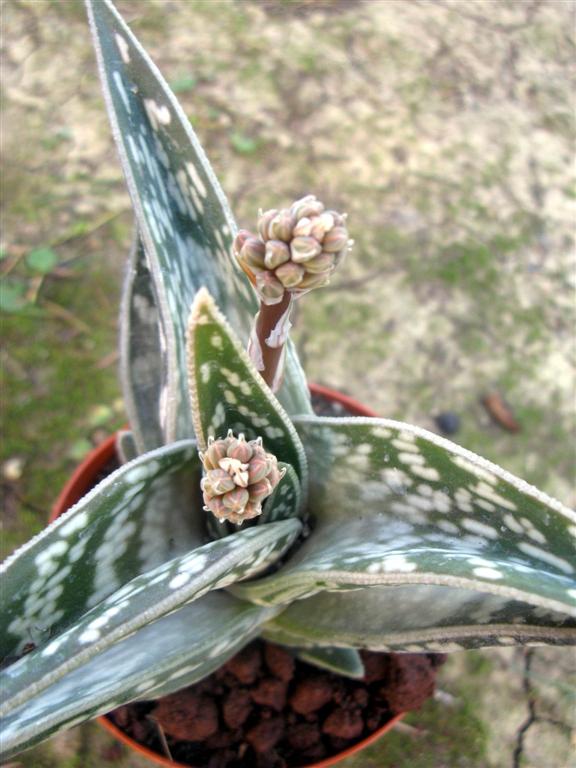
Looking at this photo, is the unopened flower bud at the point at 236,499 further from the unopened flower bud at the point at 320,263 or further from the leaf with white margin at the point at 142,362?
the leaf with white margin at the point at 142,362

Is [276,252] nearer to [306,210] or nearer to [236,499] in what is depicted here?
[306,210]

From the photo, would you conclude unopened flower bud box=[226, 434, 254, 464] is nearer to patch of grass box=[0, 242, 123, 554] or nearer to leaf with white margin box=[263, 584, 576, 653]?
leaf with white margin box=[263, 584, 576, 653]

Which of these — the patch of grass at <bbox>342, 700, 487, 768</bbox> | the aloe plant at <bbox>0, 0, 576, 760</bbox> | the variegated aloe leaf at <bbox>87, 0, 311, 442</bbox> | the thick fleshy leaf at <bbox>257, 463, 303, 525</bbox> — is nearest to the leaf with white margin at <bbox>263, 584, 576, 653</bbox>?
the aloe plant at <bbox>0, 0, 576, 760</bbox>

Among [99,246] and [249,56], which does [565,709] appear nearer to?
[99,246]

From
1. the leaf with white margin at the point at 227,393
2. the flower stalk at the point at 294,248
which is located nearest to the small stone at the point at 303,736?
the leaf with white margin at the point at 227,393

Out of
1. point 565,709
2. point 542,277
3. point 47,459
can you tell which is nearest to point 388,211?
point 542,277

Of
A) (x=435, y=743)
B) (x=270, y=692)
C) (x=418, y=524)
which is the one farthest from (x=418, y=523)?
(x=435, y=743)

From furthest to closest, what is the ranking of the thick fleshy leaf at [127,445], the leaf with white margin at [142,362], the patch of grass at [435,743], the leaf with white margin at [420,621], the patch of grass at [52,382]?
1. the patch of grass at [52,382]
2. the patch of grass at [435,743]
3. the thick fleshy leaf at [127,445]
4. the leaf with white margin at [142,362]
5. the leaf with white margin at [420,621]

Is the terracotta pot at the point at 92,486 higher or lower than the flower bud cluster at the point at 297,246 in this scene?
lower

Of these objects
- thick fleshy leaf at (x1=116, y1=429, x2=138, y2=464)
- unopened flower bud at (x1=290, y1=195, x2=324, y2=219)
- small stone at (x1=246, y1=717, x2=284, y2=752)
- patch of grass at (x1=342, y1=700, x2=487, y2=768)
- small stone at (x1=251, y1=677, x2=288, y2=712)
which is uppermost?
unopened flower bud at (x1=290, y1=195, x2=324, y2=219)
